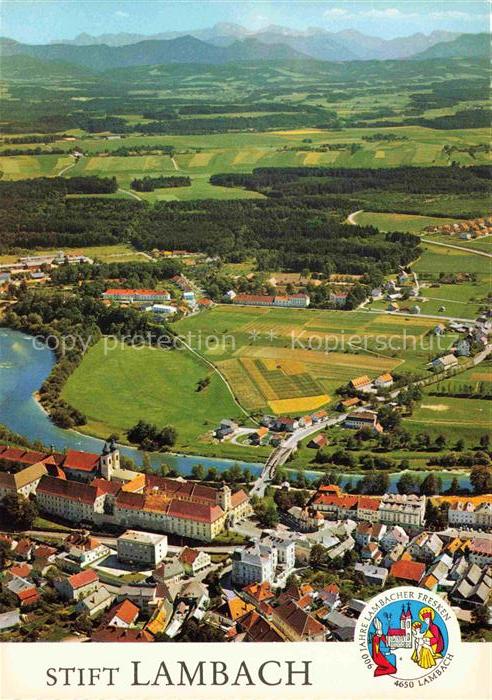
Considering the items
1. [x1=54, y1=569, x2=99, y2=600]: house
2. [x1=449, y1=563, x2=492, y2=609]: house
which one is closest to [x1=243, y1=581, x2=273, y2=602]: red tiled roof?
[x1=54, y1=569, x2=99, y2=600]: house

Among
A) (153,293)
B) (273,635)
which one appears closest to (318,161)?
(153,293)

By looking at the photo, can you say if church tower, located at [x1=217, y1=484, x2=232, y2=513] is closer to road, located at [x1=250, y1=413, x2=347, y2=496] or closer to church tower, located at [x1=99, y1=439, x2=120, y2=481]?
road, located at [x1=250, y1=413, x2=347, y2=496]

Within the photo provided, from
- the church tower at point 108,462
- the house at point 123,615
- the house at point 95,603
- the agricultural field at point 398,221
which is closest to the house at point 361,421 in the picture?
the church tower at point 108,462

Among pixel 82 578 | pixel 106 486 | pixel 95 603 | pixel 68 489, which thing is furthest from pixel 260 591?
pixel 68 489

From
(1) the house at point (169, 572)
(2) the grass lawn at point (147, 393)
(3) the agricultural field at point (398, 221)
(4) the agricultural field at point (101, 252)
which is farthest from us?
(3) the agricultural field at point (398, 221)

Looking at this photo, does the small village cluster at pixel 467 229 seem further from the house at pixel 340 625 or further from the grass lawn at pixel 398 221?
the house at pixel 340 625

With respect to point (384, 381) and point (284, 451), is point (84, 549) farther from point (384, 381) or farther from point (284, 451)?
point (384, 381)
